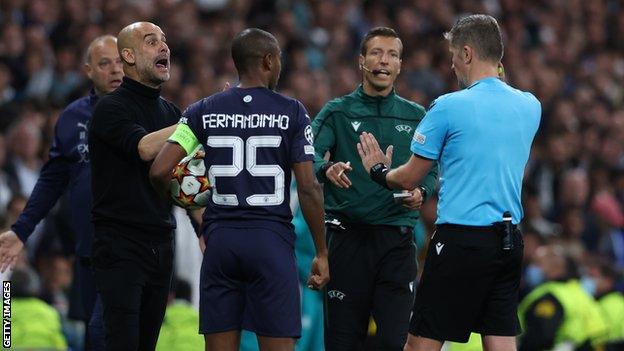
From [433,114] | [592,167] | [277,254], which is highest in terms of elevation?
[433,114]

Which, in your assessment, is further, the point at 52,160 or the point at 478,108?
the point at 52,160

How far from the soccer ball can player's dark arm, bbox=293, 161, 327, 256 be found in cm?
54

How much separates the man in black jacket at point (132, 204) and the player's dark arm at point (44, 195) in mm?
1088

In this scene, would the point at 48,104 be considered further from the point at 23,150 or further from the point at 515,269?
the point at 515,269

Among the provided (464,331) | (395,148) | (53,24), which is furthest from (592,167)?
(464,331)

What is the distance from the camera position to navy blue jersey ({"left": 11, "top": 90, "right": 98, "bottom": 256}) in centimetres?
862

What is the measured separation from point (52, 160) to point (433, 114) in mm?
2891

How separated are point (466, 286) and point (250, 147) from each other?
55.7 inches

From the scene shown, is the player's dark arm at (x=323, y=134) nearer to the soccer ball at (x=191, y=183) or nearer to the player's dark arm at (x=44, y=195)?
the soccer ball at (x=191, y=183)

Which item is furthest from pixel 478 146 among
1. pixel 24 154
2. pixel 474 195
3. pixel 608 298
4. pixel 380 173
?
pixel 24 154

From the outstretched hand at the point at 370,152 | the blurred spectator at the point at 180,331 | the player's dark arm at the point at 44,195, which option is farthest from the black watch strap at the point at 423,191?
the blurred spectator at the point at 180,331

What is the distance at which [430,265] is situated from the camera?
286 inches

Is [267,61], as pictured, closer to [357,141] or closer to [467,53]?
[467,53]

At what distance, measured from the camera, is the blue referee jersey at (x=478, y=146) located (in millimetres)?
7121
